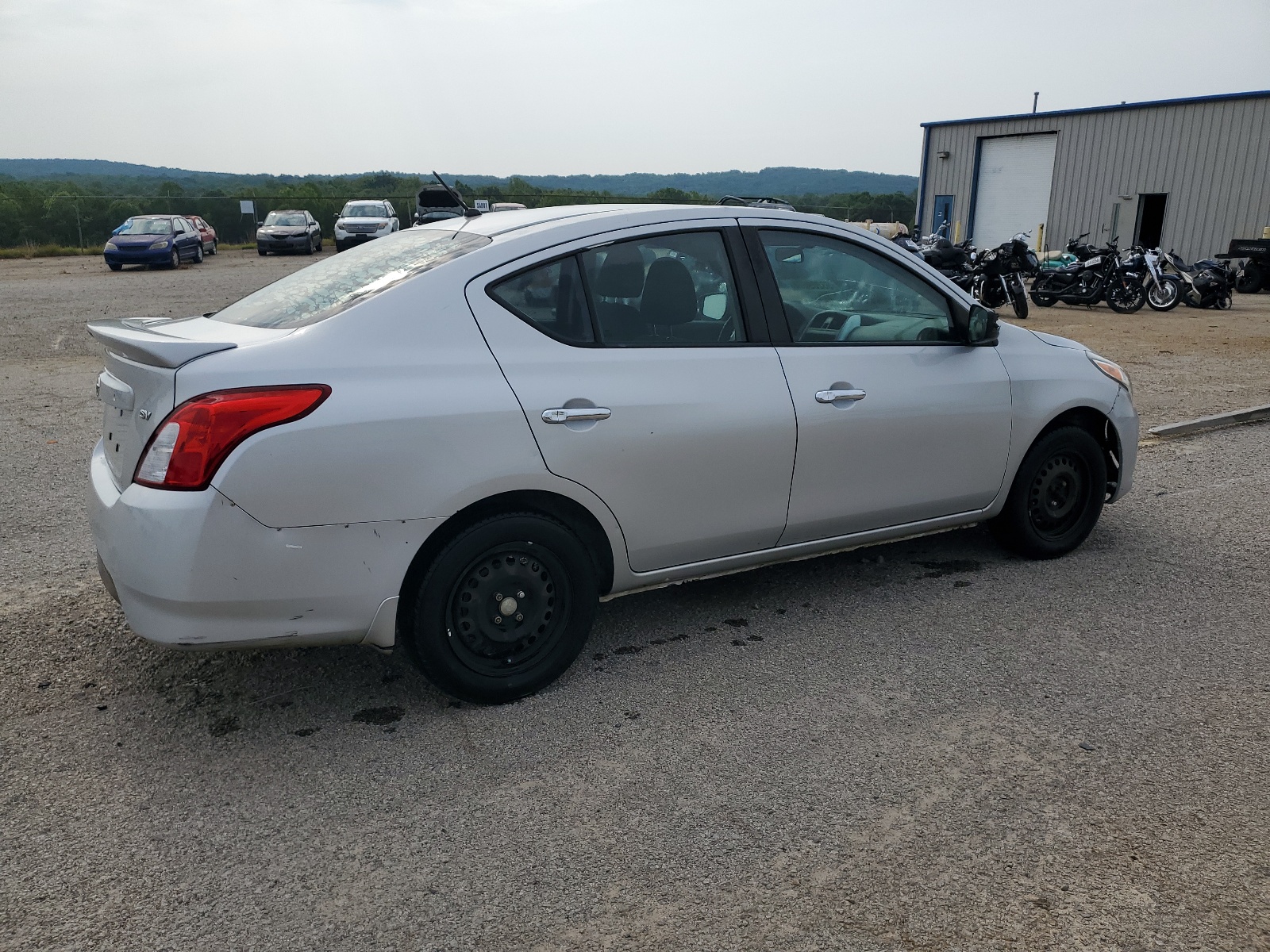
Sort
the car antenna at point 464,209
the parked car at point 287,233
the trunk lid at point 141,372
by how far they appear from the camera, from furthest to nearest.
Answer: the parked car at point 287,233 → the car antenna at point 464,209 → the trunk lid at point 141,372

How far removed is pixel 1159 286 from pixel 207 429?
1879 centimetres

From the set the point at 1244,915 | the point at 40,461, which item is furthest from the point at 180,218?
the point at 1244,915

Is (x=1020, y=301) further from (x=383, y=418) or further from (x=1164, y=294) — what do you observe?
(x=383, y=418)

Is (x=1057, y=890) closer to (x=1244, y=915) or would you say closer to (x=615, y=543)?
(x=1244, y=915)

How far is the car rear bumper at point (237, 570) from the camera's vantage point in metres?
2.98

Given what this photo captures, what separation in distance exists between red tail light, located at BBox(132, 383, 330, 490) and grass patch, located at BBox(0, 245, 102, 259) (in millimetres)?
36019

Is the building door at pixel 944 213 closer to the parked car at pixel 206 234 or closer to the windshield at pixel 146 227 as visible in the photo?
the windshield at pixel 146 227

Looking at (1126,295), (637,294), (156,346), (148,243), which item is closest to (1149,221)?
(1126,295)

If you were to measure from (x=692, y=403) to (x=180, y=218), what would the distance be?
3109cm

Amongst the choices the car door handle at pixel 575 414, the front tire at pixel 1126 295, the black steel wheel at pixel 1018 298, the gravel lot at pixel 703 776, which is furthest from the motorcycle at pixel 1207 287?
the car door handle at pixel 575 414

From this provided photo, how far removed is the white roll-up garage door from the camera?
30.3 meters

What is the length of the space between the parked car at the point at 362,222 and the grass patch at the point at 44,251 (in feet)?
28.8

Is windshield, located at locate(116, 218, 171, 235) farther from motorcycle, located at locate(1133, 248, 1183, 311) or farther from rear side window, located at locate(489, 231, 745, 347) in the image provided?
rear side window, located at locate(489, 231, 745, 347)

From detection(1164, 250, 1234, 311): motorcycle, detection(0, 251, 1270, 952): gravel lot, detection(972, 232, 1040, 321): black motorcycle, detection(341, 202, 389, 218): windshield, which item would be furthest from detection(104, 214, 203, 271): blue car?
detection(0, 251, 1270, 952): gravel lot
